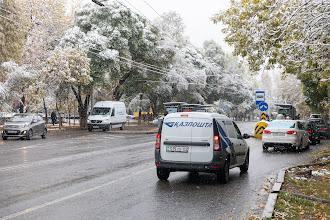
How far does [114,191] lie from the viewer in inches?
412

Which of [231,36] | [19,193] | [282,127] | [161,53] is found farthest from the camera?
[161,53]

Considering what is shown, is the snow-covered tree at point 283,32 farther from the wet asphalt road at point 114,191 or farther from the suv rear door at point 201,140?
the wet asphalt road at point 114,191

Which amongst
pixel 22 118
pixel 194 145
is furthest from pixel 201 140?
pixel 22 118

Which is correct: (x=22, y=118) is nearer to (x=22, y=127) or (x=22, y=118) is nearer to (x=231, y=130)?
(x=22, y=127)

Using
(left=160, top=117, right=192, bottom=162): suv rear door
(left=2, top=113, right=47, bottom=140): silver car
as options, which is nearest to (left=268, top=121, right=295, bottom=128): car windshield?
(left=160, top=117, right=192, bottom=162): suv rear door

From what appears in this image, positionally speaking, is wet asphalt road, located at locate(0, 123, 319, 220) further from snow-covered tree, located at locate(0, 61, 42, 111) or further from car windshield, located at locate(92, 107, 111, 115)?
car windshield, located at locate(92, 107, 111, 115)

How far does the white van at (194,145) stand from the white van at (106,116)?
2955cm

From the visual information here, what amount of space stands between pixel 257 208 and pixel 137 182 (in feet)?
12.7

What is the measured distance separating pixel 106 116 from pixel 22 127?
1303cm

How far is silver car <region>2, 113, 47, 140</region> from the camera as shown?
29.3 m

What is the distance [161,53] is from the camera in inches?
2021

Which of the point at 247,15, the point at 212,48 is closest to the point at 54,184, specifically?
the point at 247,15

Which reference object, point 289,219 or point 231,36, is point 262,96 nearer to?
point 231,36

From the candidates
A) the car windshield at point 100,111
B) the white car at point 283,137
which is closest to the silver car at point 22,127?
the car windshield at point 100,111
